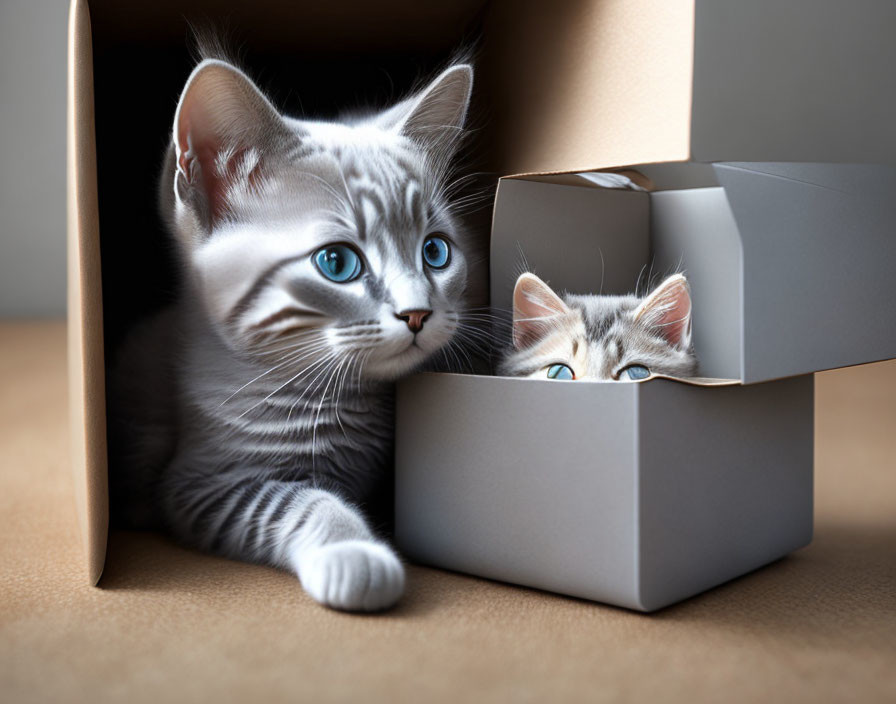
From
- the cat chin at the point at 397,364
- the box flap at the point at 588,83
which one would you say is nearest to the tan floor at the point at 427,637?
the cat chin at the point at 397,364

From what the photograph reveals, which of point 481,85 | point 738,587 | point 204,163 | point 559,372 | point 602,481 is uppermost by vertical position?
point 481,85

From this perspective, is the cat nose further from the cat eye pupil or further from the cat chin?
the cat eye pupil

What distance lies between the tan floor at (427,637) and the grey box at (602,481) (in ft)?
0.13

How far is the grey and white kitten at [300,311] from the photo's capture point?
3.35 feet

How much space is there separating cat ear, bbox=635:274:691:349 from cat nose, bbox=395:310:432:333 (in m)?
0.30

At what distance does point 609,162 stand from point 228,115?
450 mm

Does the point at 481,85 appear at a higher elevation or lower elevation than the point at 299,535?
higher

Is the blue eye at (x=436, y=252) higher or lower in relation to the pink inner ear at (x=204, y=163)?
lower

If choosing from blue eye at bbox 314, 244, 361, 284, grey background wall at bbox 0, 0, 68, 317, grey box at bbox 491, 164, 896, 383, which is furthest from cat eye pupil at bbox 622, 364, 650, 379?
grey background wall at bbox 0, 0, 68, 317

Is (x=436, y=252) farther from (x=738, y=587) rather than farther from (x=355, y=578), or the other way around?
(x=738, y=587)

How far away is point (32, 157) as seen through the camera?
2.42m

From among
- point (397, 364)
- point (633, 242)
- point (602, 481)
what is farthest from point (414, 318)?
point (633, 242)

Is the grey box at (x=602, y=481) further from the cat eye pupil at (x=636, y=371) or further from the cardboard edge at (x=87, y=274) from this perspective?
the cardboard edge at (x=87, y=274)

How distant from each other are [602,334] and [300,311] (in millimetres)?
387
